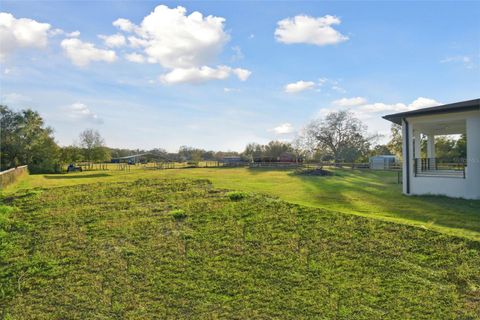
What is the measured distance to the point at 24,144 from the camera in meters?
33.4

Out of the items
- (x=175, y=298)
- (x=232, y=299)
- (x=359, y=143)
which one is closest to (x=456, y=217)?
(x=232, y=299)

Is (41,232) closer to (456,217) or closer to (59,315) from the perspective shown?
(59,315)

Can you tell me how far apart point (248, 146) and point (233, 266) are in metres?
59.5

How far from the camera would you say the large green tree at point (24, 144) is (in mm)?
32438

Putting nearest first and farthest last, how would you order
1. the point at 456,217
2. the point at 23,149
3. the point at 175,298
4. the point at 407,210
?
the point at 175,298
the point at 456,217
the point at 407,210
the point at 23,149

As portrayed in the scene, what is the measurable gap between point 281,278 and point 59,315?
2.79 m

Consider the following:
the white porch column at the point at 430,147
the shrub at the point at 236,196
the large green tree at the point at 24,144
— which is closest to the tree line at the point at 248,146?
the large green tree at the point at 24,144

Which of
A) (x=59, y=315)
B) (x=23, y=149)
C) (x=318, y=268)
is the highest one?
(x=23, y=149)

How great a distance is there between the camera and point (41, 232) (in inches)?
251

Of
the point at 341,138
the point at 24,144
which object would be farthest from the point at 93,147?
the point at 341,138

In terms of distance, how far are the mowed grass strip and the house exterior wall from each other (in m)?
6.99

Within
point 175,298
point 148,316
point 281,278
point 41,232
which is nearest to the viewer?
point 148,316

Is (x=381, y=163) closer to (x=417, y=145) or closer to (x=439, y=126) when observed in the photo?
(x=439, y=126)

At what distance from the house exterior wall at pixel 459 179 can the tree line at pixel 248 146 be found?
70.1 feet
